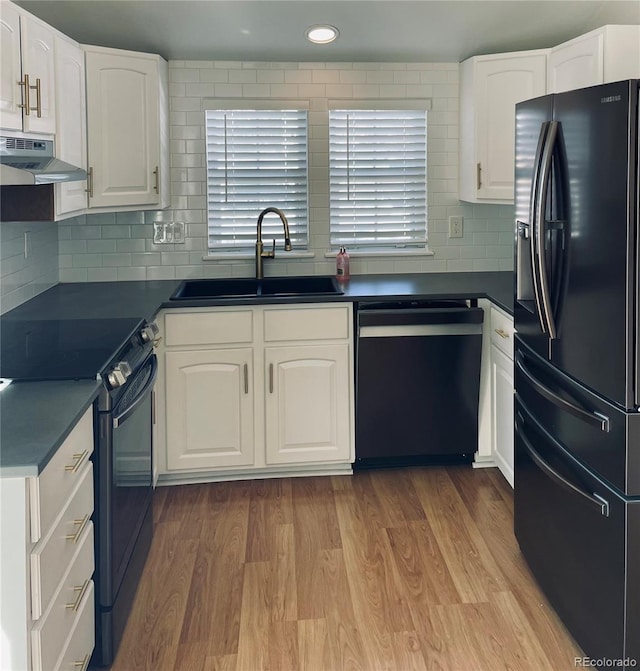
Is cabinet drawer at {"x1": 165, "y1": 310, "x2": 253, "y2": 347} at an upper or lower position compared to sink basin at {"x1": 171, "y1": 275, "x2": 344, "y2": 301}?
lower

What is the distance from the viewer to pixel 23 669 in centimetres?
146

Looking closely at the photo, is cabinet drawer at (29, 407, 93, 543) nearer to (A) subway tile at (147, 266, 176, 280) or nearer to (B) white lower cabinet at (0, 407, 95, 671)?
(B) white lower cabinet at (0, 407, 95, 671)

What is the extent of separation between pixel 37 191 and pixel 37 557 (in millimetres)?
1685

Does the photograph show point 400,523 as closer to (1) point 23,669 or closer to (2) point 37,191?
(1) point 23,669

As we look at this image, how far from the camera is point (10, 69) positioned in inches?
90.0

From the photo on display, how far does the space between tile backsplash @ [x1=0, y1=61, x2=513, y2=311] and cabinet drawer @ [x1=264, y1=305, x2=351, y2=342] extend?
64 centimetres

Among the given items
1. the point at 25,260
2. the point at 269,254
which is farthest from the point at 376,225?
the point at 25,260

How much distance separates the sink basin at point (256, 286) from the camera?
3.64 m

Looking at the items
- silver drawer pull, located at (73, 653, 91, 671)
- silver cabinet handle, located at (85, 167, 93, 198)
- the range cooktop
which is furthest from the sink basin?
silver drawer pull, located at (73, 653, 91, 671)

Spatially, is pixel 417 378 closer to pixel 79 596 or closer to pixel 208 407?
pixel 208 407

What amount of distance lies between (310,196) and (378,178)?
40 centimetres

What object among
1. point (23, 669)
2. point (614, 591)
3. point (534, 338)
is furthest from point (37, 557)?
point (534, 338)

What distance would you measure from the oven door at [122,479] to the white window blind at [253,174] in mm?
1411

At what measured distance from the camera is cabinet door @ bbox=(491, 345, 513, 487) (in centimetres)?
309
